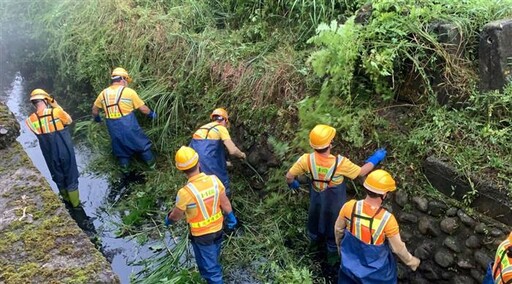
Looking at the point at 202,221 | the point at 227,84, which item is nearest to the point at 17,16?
the point at 227,84

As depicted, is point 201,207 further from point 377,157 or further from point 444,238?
point 444,238

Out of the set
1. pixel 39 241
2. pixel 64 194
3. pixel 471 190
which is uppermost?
pixel 39 241

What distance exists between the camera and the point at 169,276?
528 centimetres

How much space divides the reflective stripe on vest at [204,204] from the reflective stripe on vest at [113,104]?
261cm

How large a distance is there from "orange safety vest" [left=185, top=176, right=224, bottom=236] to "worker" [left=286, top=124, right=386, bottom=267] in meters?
0.81

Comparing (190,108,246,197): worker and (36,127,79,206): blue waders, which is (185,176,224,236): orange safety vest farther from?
(36,127,79,206): blue waders

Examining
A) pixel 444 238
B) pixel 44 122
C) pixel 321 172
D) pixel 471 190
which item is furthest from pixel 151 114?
pixel 471 190

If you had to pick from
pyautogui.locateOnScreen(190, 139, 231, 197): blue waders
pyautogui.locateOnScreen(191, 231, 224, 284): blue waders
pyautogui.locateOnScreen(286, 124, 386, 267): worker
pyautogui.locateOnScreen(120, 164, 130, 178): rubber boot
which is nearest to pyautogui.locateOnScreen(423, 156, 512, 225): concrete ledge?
pyautogui.locateOnScreen(286, 124, 386, 267): worker

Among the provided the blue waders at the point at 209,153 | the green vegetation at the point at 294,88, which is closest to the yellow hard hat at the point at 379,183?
the green vegetation at the point at 294,88

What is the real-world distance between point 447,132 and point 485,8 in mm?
1384

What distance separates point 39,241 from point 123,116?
12.8ft

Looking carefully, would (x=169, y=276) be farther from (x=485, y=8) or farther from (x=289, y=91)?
(x=485, y=8)

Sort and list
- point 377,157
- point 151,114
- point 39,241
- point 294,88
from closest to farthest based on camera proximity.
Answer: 1. point 39,241
2. point 377,157
3. point 294,88
4. point 151,114

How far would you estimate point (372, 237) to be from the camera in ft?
13.6
